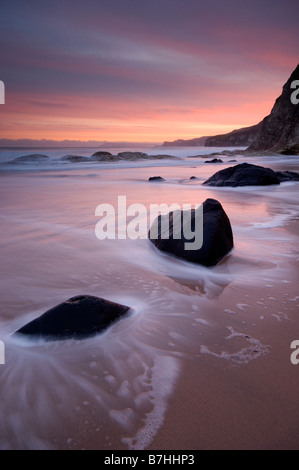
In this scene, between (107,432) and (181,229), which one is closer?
(107,432)

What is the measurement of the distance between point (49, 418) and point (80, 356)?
36cm

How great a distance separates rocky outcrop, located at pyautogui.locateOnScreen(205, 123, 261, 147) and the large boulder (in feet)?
368

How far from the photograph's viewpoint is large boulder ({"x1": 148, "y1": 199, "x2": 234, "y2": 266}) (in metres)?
2.77

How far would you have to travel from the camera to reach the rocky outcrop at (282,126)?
37.6 meters

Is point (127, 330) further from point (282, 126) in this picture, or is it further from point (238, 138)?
point (238, 138)

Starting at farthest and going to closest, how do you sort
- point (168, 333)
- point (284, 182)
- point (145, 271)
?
1. point (284, 182)
2. point (145, 271)
3. point (168, 333)

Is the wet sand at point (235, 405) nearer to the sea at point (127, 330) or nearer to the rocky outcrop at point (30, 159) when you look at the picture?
the sea at point (127, 330)

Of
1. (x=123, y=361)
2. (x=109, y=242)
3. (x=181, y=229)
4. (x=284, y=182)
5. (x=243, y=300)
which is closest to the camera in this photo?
(x=123, y=361)

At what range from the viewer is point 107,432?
1.11 metres

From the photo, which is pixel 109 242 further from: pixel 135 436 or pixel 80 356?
pixel 135 436

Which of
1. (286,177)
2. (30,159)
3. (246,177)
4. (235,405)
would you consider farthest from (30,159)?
(235,405)

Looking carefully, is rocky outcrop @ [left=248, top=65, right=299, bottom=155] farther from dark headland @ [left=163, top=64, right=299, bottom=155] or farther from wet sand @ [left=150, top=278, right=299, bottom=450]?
wet sand @ [left=150, top=278, right=299, bottom=450]

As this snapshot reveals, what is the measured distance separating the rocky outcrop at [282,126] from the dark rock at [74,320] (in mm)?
38303
